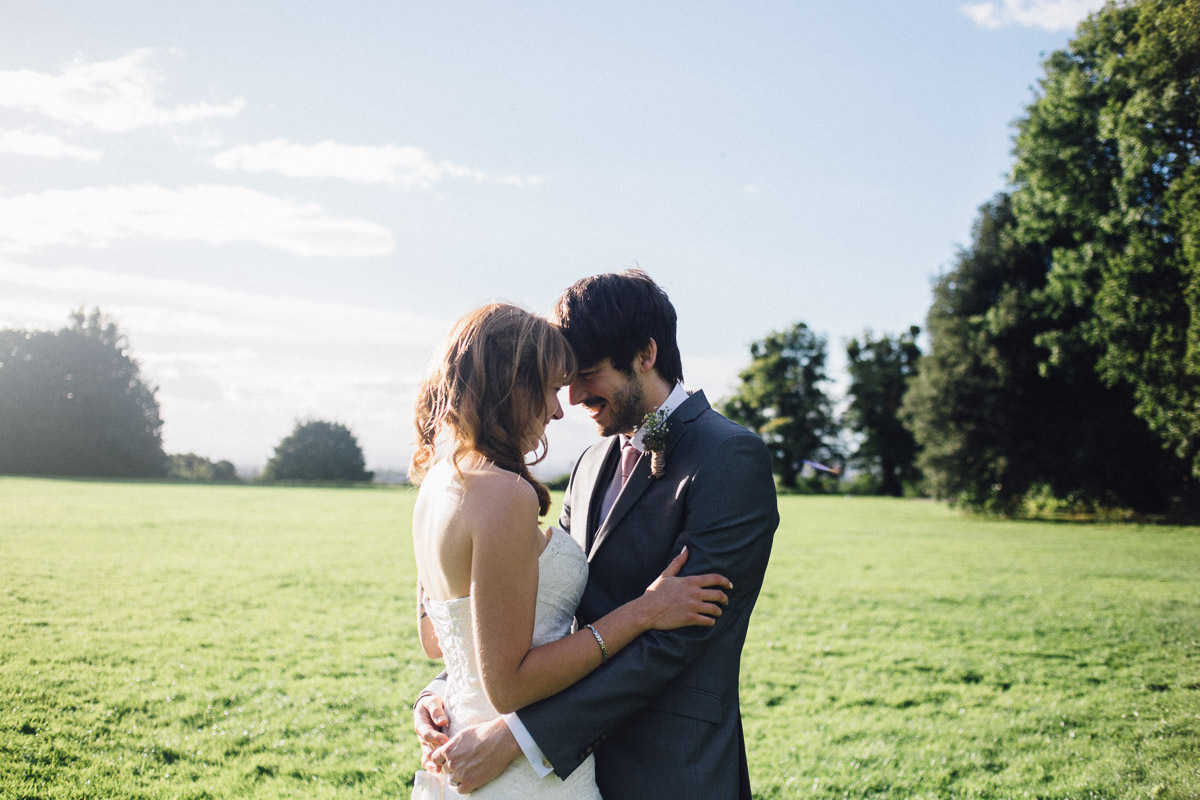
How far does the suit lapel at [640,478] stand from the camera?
280 centimetres

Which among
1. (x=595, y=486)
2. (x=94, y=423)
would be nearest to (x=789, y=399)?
(x=94, y=423)

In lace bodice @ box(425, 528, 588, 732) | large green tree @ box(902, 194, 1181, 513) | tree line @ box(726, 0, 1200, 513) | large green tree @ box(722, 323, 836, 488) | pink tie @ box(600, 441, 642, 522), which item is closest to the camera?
lace bodice @ box(425, 528, 588, 732)

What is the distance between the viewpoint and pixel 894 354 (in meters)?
67.3

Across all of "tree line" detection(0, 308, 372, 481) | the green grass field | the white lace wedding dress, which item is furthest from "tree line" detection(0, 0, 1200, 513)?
"tree line" detection(0, 308, 372, 481)

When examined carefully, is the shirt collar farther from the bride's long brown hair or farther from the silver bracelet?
the silver bracelet

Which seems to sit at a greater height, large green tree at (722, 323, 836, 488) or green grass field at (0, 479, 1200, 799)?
large green tree at (722, 323, 836, 488)

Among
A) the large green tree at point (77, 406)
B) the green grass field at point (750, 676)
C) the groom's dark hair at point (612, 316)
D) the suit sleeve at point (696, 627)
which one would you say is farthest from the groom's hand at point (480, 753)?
the large green tree at point (77, 406)

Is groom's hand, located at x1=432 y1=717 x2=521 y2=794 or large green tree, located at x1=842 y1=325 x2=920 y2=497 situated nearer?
groom's hand, located at x1=432 y1=717 x2=521 y2=794

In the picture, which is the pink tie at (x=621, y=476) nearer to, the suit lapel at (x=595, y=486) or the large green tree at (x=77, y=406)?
the suit lapel at (x=595, y=486)

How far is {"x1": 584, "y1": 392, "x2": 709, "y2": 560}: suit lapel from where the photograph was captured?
280cm

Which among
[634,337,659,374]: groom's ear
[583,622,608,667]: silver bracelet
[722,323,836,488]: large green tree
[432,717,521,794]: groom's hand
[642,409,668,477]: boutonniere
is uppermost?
[722,323,836,488]: large green tree

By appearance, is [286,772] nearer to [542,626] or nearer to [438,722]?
[438,722]

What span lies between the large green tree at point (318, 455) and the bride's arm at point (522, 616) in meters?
71.7

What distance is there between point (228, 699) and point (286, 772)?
6.81 ft
